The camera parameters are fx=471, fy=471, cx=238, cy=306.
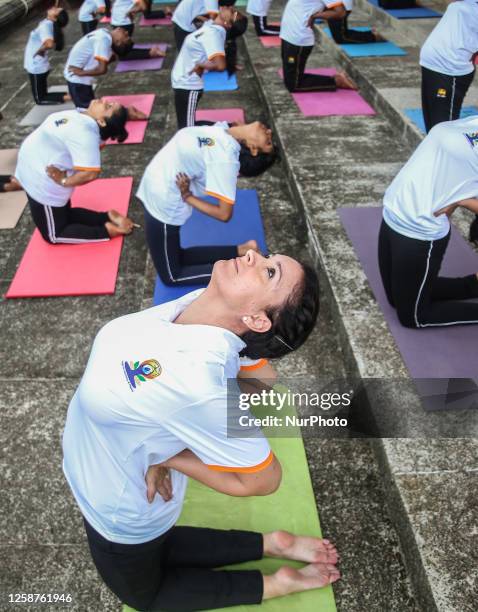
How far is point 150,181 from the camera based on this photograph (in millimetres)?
3275

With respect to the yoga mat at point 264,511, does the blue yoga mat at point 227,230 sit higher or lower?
higher

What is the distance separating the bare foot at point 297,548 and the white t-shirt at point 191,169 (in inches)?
83.0

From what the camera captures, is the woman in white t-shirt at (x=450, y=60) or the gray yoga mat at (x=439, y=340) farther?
the woman in white t-shirt at (x=450, y=60)

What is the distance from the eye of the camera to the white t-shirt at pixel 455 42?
3898 mm

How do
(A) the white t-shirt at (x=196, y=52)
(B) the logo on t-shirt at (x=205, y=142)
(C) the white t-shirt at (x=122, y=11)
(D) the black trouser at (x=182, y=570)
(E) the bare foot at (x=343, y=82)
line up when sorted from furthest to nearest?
(C) the white t-shirt at (x=122, y=11)
(E) the bare foot at (x=343, y=82)
(A) the white t-shirt at (x=196, y=52)
(B) the logo on t-shirt at (x=205, y=142)
(D) the black trouser at (x=182, y=570)

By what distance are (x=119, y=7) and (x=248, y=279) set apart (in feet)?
28.9

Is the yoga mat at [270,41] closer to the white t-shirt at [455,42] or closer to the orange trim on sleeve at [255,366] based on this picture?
the white t-shirt at [455,42]

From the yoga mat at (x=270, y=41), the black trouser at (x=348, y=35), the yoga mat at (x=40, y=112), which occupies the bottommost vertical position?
the yoga mat at (x=40, y=112)

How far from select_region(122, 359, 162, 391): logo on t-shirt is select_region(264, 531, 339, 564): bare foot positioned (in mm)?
1215

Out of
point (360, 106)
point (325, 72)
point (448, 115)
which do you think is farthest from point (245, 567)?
point (325, 72)

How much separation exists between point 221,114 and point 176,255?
386 centimetres

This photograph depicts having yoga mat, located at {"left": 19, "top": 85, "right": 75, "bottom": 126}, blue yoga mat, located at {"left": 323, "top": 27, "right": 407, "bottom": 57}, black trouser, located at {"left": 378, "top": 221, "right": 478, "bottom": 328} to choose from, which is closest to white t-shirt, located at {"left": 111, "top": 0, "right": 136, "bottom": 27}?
yoga mat, located at {"left": 19, "top": 85, "right": 75, "bottom": 126}

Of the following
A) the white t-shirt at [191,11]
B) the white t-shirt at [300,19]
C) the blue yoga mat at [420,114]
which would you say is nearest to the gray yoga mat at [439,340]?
the blue yoga mat at [420,114]

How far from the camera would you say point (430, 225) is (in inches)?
96.8
